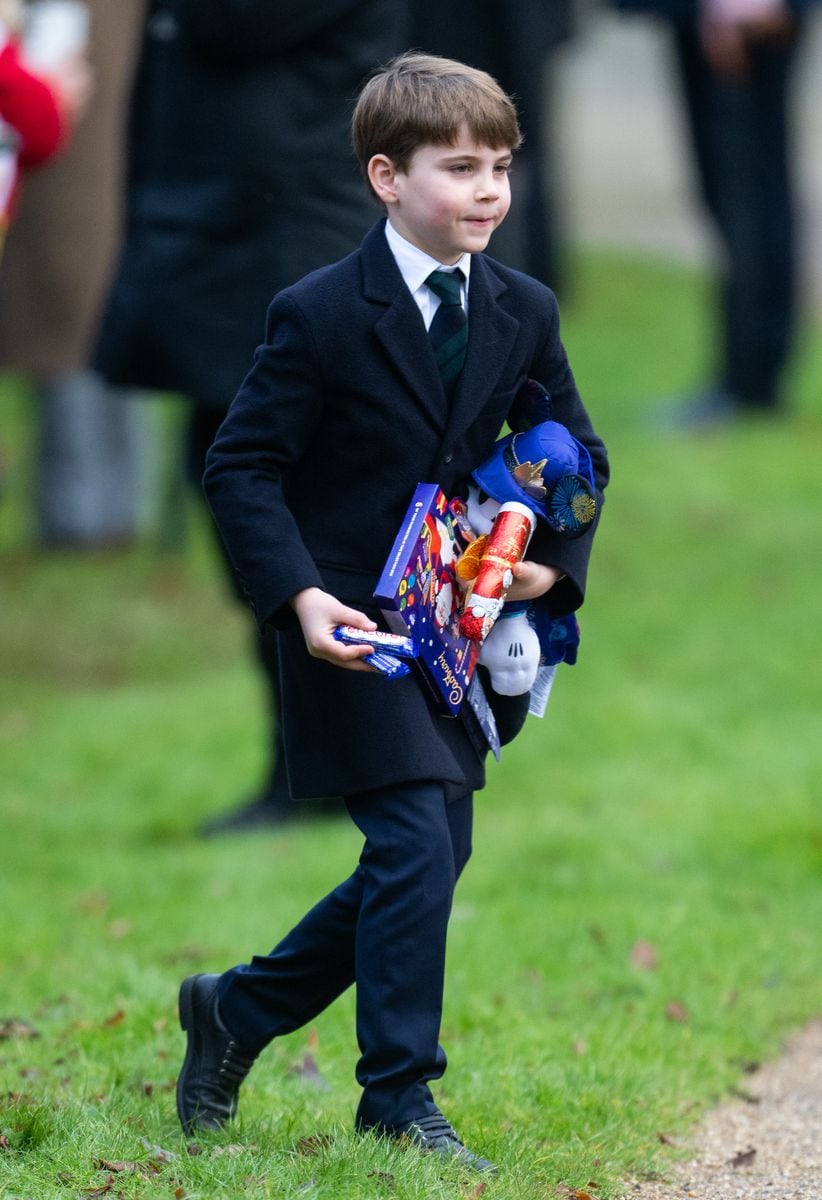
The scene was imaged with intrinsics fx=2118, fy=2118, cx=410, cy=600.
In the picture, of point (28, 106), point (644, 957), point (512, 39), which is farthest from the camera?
point (512, 39)

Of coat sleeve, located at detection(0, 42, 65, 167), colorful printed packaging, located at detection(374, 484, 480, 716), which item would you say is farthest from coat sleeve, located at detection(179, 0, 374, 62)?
colorful printed packaging, located at detection(374, 484, 480, 716)

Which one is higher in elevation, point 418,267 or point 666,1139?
point 418,267

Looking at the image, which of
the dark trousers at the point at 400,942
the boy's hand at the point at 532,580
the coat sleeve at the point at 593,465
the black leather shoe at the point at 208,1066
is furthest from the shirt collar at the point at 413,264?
the black leather shoe at the point at 208,1066

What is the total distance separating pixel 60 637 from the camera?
8188 millimetres

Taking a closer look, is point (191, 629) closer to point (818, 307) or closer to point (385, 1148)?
point (385, 1148)

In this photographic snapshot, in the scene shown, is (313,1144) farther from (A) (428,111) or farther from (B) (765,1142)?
(A) (428,111)

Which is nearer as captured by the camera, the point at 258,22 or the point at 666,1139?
the point at 666,1139

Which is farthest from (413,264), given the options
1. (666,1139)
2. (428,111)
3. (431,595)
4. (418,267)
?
(666,1139)

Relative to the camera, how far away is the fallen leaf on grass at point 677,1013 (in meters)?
4.50

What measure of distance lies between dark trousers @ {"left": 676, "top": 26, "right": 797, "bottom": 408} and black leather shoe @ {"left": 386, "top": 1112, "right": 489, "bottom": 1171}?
7377 millimetres

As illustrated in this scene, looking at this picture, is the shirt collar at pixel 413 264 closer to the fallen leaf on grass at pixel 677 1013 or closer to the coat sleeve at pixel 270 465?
the coat sleeve at pixel 270 465

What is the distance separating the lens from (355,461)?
332 centimetres

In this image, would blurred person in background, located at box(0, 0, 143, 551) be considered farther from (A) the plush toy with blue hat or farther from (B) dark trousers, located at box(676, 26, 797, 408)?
(B) dark trousers, located at box(676, 26, 797, 408)

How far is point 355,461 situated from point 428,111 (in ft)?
1.80
